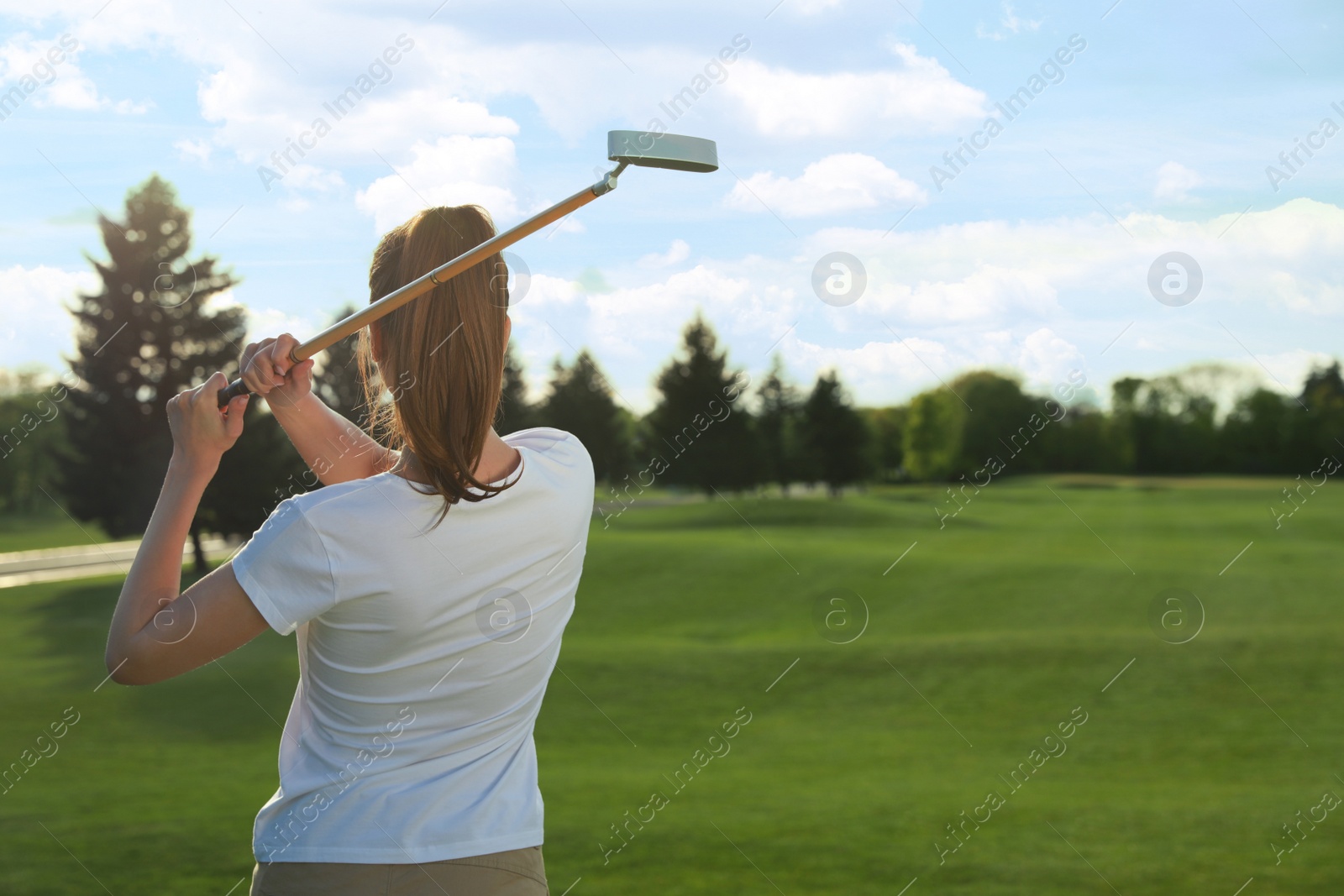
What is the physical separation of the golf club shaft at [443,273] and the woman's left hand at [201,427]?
4 cm

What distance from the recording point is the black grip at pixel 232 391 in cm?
157

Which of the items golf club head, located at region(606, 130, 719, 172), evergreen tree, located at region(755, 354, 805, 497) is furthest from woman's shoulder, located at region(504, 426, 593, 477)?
evergreen tree, located at region(755, 354, 805, 497)

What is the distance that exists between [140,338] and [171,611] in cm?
3773

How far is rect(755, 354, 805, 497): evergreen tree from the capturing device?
45812 millimetres

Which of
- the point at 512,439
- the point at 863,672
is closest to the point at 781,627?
the point at 863,672

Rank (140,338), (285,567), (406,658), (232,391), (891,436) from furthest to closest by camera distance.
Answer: (891,436)
(140,338)
(232,391)
(406,658)
(285,567)

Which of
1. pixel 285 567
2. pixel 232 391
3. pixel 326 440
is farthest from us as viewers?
pixel 326 440

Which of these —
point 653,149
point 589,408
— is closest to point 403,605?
point 653,149

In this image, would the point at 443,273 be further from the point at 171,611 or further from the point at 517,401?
the point at 517,401

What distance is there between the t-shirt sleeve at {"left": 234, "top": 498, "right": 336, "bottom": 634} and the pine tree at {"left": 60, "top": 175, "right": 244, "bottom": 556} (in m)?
35.3

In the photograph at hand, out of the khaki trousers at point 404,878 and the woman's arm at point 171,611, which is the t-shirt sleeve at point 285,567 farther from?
the khaki trousers at point 404,878

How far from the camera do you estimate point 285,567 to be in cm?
137

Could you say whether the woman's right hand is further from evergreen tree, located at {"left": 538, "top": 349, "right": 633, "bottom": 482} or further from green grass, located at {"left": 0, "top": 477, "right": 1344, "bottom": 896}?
evergreen tree, located at {"left": 538, "top": 349, "right": 633, "bottom": 482}

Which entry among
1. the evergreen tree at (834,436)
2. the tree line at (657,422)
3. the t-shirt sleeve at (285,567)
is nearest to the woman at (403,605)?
the t-shirt sleeve at (285,567)
